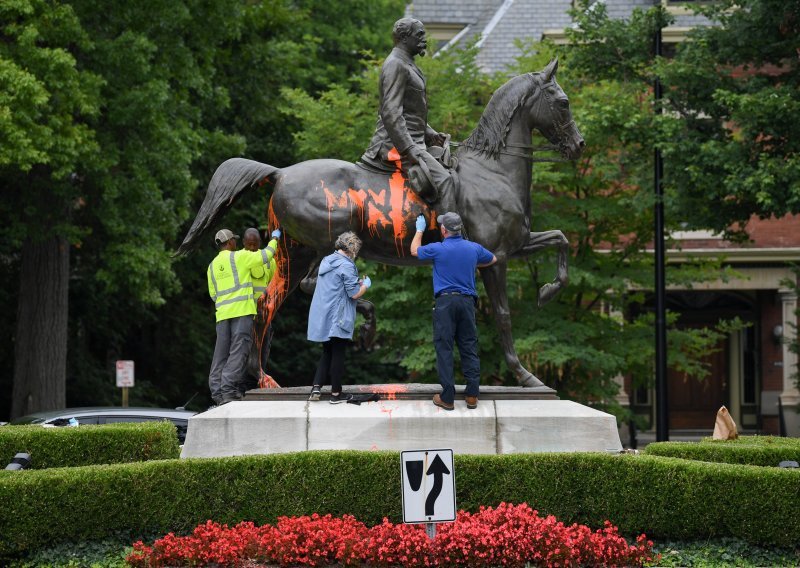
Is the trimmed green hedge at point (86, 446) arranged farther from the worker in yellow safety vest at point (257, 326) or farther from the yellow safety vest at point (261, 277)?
the yellow safety vest at point (261, 277)

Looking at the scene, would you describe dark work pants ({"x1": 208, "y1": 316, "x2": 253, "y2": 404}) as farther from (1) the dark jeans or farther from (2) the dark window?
(2) the dark window

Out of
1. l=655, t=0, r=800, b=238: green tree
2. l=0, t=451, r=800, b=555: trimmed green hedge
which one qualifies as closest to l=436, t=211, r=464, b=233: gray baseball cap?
l=0, t=451, r=800, b=555: trimmed green hedge

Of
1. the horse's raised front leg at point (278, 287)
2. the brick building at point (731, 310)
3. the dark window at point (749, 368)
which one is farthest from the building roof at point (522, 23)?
the horse's raised front leg at point (278, 287)

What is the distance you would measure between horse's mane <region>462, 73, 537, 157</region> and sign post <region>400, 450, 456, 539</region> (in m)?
4.74

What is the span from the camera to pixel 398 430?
38.4 feet

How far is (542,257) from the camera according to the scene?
82.8ft

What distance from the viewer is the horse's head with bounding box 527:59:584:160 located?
12930 mm

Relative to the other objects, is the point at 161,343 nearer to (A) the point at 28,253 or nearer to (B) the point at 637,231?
(A) the point at 28,253

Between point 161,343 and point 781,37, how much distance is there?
17.9m

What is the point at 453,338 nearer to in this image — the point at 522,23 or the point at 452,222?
the point at 452,222

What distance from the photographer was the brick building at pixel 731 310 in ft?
115

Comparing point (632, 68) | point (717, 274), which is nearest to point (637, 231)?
point (717, 274)

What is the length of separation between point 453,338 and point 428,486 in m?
3.16

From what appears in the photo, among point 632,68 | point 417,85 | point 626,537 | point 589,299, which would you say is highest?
point 632,68
